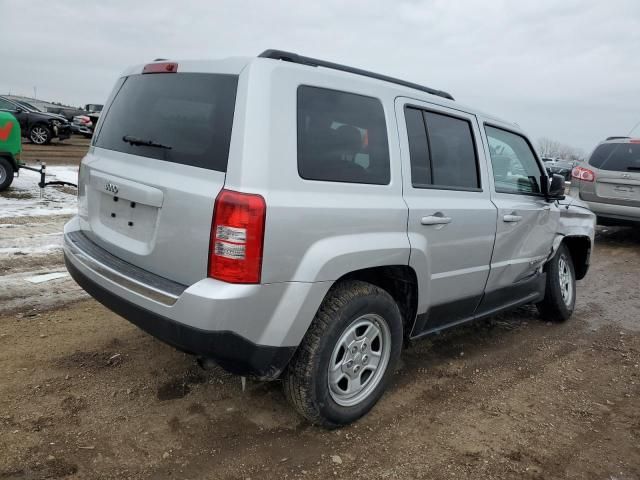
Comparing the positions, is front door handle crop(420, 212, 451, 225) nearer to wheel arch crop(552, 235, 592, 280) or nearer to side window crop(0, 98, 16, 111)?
wheel arch crop(552, 235, 592, 280)

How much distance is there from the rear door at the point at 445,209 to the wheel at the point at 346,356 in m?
0.31

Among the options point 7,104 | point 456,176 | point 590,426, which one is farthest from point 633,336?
point 7,104

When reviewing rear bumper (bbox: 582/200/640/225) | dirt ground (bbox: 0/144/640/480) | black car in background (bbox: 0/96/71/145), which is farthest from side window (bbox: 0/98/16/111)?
rear bumper (bbox: 582/200/640/225)

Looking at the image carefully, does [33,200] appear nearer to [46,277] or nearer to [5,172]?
[5,172]

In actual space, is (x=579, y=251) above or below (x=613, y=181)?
below

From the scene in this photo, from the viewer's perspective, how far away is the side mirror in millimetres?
4203

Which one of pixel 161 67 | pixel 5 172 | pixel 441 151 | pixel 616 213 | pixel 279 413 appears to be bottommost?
pixel 279 413

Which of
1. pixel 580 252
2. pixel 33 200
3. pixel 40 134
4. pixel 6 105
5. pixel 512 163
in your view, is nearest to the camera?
pixel 512 163

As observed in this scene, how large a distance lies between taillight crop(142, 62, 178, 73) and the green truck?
7.25 metres

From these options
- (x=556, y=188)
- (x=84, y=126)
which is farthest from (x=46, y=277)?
(x=84, y=126)

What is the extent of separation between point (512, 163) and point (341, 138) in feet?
6.60

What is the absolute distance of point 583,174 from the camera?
28.9 feet

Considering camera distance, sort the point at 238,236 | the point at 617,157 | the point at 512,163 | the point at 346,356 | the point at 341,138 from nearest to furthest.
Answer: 1. the point at 238,236
2. the point at 341,138
3. the point at 346,356
4. the point at 512,163
5. the point at 617,157

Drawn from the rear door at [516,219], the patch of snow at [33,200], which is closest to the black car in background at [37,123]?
the patch of snow at [33,200]
